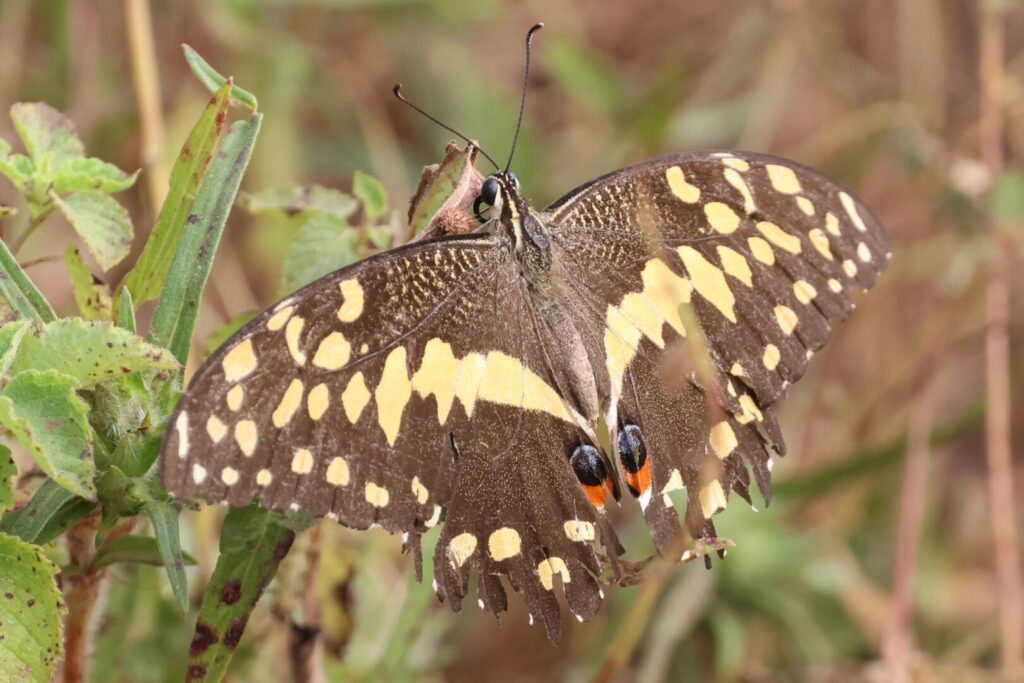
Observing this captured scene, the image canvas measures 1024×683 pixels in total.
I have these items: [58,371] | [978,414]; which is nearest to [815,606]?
[978,414]

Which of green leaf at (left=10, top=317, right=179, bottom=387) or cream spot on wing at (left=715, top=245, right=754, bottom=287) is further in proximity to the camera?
cream spot on wing at (left=715, top=245, right=754, bottom=287)

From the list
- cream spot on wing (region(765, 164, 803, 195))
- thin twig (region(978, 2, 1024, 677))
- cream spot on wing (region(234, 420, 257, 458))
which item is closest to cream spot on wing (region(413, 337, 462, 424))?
cream spot on wing (region(234, 420, 257, 458))

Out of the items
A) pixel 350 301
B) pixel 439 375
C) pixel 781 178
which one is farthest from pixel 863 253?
pixel 350 301

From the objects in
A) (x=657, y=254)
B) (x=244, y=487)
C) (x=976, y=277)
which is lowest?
(x=244, y=487)

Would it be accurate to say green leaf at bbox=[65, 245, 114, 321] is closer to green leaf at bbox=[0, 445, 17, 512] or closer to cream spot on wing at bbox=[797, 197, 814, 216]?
green leaf at bbox=[0, 445, 17, 512]

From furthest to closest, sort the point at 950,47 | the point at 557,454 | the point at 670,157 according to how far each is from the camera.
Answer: the point at 950,47
the point at 670,157
the point at 557,454

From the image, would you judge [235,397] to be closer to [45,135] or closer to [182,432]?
[182,432]

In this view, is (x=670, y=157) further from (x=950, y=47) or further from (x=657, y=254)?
(x=950, y=47)
